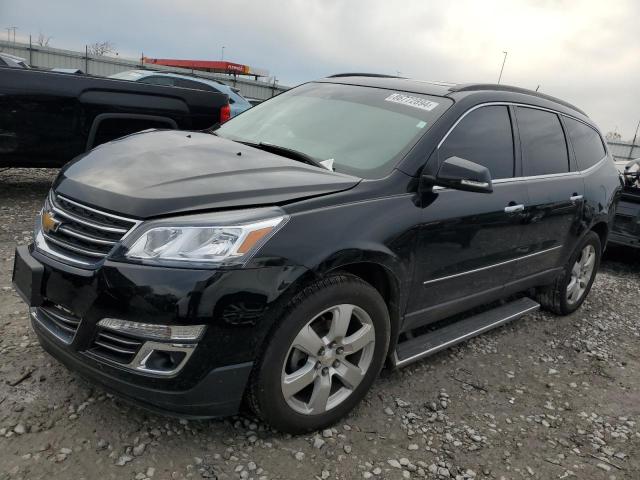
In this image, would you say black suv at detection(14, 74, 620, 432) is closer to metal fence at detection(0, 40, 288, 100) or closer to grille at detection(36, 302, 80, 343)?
grille at detection(36, 302, 80, 343)

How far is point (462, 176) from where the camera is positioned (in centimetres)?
271

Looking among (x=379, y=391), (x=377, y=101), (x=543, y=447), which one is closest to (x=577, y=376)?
(x=543, y=447)

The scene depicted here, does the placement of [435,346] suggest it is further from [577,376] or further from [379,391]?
[577,376]

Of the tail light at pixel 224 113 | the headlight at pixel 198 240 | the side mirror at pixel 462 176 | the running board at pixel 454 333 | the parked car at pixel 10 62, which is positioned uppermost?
the side mirror at pixel 462 176

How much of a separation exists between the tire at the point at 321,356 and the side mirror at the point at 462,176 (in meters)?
0.70

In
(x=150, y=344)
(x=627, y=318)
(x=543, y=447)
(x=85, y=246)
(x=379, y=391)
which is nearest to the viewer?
(x=150, y=344)

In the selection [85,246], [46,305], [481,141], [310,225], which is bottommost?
[46,305]

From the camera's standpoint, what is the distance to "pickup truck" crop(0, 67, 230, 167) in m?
5.19

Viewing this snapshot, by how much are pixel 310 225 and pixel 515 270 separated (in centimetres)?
204

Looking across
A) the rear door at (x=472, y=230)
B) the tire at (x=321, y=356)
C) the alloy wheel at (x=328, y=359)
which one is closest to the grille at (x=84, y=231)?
the tire at (x=321, y=356)

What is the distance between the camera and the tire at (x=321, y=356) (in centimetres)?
225

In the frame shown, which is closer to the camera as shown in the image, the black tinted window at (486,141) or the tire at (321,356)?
the tire at (321,356)

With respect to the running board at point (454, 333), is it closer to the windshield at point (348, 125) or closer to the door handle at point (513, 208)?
the door handle at point (513, 208)

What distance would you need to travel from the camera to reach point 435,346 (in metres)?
3.15
